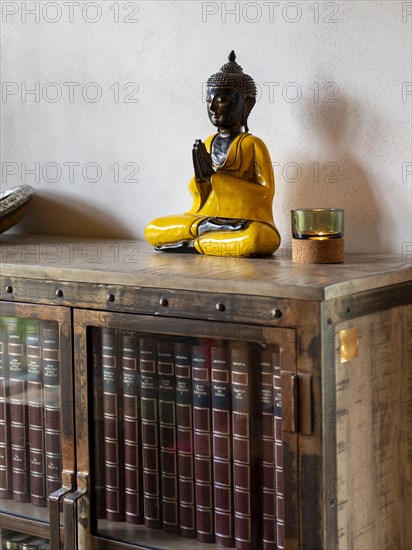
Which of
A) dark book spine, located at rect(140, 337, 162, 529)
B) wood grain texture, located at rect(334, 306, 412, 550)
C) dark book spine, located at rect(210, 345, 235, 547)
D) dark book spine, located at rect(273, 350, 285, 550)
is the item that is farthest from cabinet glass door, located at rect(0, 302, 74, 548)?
wood grain texture, located at rect(334, 306, 412, 550)

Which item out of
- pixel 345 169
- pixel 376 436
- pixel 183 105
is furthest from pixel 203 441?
pixel 183 105

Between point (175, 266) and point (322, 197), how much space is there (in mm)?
376

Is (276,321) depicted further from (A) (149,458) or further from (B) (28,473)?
(B) (28,473)

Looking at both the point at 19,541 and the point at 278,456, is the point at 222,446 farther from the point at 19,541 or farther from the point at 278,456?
the point at 19,541

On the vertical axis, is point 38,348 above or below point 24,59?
below

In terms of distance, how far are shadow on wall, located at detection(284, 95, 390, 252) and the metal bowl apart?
1.97ft

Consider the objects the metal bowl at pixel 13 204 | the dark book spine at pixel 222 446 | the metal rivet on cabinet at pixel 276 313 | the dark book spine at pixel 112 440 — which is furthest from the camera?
the metal bowl at pixel 13 204

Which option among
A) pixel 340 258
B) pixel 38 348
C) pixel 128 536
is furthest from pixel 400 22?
pixel 128 536

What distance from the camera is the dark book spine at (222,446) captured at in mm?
1438

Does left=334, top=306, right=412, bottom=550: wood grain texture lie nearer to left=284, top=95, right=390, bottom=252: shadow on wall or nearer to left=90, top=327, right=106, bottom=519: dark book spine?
left=284, top=95, right=390, bottom=252: shadow on wall

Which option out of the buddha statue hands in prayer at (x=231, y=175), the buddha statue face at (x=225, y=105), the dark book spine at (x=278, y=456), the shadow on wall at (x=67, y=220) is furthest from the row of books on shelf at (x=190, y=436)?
the shadow on wall at (x=67, y=220)

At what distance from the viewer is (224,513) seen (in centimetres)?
147

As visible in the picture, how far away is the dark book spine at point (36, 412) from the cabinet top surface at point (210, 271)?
0.12 metres

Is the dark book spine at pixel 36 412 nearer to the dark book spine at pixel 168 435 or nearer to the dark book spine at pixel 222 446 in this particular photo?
the dark book spine at pixel 168 435
